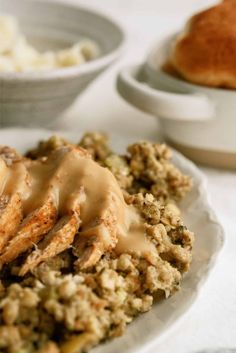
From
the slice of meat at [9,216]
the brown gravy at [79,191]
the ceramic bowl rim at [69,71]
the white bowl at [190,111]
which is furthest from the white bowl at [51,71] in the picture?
the slice of meat at [9,216]

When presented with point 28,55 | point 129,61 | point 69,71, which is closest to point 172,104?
point 69,71

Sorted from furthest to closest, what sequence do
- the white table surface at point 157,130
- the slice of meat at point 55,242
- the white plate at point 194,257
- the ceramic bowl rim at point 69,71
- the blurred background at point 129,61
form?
the blurred background at point 129,61 < the ceramic bowl rim at point 69,71 < the white table surface at point 157,130 < the slice of meat at point 55,242 < the white plate at point 194,257

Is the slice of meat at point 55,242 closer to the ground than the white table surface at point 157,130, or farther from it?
farther from it

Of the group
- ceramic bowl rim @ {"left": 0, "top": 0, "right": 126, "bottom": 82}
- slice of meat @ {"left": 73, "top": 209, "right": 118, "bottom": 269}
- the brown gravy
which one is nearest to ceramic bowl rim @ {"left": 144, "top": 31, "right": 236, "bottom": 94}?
ceramic bowl rim @ {"left": 0, "top": 0, "right": 126, "bottom": 82}

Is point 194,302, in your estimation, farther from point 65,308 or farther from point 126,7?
point 126,7

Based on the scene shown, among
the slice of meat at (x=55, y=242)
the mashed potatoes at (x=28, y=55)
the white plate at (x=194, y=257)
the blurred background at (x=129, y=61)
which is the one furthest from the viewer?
the blurred background at (x=129, y=61)

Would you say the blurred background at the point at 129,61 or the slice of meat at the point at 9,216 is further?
the blurred background at the point at 129,61

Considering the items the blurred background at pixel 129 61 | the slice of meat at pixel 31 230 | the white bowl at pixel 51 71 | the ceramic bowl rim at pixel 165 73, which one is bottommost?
the blurred background at pixel 129 61

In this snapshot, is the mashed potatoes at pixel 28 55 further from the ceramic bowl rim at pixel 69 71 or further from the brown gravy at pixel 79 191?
the brown gravy at pixel 79 191
